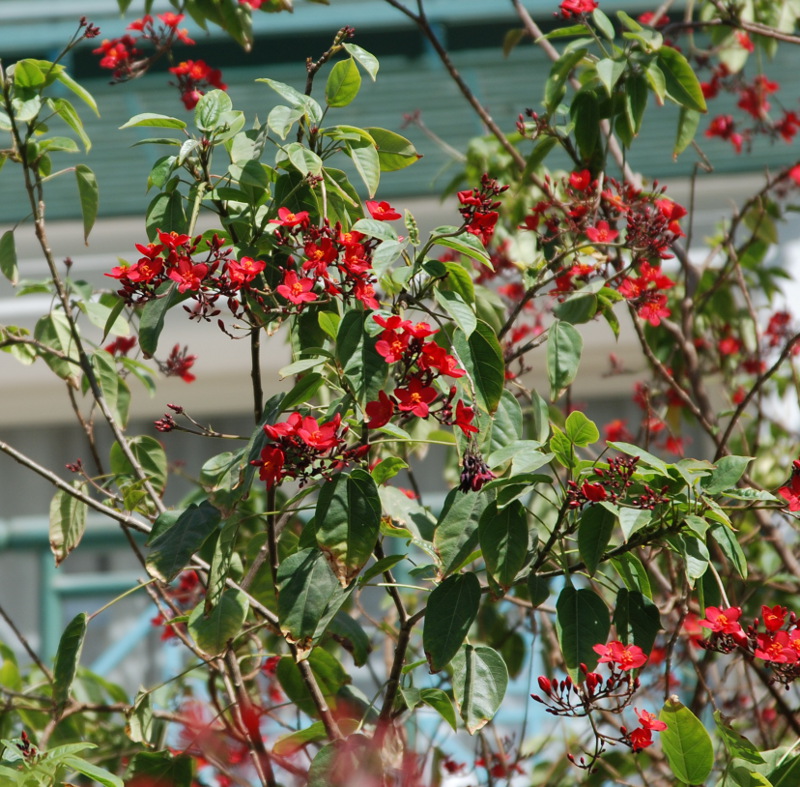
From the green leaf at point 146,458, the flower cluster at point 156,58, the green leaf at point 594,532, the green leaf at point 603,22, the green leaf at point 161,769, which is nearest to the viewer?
the green leaf at point 594,532

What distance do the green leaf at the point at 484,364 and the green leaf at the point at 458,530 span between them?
11 centimetres

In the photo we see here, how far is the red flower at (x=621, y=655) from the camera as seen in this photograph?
1.18m

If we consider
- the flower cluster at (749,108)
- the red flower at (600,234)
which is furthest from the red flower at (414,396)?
the flower cluster at (749,108)

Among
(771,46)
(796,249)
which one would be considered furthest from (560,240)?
(796,249)

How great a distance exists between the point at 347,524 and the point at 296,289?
263mm

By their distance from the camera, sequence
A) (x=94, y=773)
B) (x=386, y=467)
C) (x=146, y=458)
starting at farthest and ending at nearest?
(x=146, y=458) < (x=386, y=467) < (x=94, y=773)

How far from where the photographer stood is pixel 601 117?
1.70 metres

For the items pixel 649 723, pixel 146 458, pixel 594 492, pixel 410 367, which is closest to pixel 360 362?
pixel 410 367

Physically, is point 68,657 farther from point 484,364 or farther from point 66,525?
point 484,364

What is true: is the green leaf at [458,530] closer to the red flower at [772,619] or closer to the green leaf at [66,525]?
the red flower at [772,619]

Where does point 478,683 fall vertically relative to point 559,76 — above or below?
below

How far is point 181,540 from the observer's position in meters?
1.26

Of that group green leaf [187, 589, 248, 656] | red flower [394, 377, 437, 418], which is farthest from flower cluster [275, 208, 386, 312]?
green leaf [187, 589, 248, 656]

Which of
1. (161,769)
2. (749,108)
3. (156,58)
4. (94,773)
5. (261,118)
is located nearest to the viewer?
(94,773)
